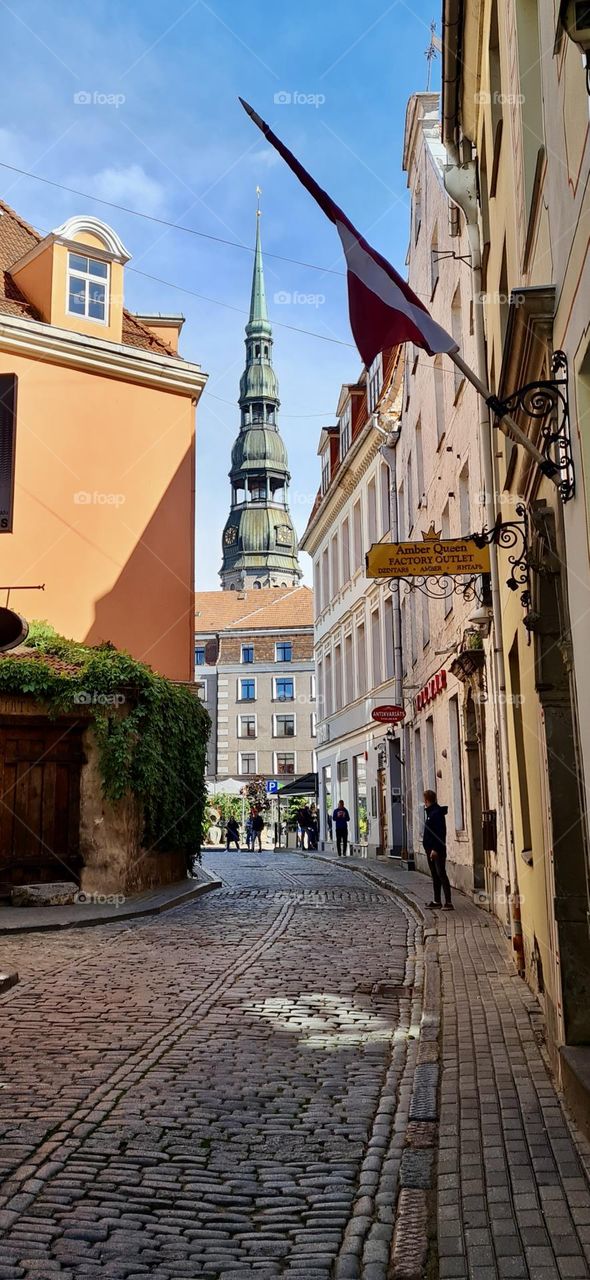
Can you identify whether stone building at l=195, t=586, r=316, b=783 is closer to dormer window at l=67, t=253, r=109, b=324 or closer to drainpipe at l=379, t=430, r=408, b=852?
drainpipe at l=379, t=430, r=408, b=852

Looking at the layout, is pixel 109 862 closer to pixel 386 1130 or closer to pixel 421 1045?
pixel 421 1045

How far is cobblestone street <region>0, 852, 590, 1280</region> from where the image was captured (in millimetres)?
4035

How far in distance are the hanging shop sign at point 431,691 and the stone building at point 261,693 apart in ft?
145

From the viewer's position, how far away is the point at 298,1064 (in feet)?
22.8

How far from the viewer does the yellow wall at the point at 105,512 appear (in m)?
20.9

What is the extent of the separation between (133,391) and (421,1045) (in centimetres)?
1740

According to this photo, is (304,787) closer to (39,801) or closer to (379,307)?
(39,801)

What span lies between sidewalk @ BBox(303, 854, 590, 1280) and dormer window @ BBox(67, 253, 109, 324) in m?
16.8

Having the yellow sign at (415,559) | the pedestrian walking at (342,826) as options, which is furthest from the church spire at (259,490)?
the yellow sign at (415,559)

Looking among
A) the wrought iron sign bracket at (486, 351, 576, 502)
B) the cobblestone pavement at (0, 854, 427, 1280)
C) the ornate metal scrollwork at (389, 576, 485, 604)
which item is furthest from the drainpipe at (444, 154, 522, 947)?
the wrought iron sign bracket at (486, 351, 576, 502)

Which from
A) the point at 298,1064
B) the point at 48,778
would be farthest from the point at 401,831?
the point at 298,1064

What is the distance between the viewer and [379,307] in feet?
22.3

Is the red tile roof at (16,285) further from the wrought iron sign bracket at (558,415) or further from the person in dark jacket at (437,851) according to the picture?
the wrought iron sign bracket at (558,415)

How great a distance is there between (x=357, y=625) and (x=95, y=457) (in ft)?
45.8
